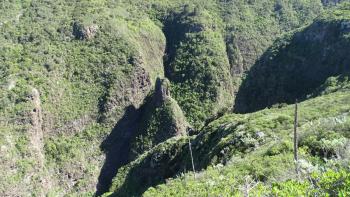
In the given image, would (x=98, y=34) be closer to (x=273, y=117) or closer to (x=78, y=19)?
(x=78, y=19)

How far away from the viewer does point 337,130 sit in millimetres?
31250

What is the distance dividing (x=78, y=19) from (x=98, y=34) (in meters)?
6.43

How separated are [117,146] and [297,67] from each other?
46.6 meters

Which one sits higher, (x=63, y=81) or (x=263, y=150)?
(x=263, y=150)

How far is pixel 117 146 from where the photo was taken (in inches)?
4375

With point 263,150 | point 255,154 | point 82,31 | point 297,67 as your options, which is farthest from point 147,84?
point 263,150

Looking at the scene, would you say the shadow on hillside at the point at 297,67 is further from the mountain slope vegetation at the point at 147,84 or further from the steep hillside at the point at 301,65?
the mountain slope vegetation at the point at 147,84

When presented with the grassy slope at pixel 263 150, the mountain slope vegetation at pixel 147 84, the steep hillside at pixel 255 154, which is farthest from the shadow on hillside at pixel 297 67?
the grassy slope at pixel 263 150

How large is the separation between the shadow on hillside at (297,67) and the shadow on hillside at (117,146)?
31838 mm

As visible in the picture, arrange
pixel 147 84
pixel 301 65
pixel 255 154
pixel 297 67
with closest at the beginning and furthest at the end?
1. pixel 255 154
2. pixel 301 65
3. pixel 297 67
4. pixel 147 84

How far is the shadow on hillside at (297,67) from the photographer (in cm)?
7825

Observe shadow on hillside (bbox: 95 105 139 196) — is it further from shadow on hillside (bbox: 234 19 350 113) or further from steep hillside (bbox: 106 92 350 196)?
shadow on hillside (bbox: 234 19 350 113)

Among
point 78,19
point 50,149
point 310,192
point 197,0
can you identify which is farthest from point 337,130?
point 197,0

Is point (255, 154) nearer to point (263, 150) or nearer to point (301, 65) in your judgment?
point (263, 150)
